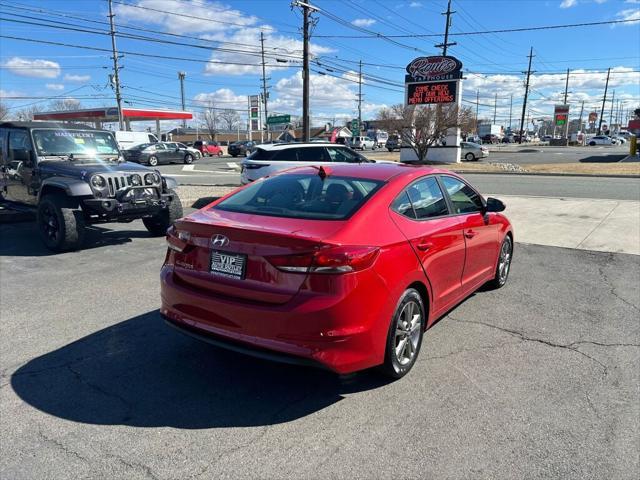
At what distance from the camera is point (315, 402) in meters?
3.32

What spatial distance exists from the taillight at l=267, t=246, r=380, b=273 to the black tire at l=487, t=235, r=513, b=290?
304cm

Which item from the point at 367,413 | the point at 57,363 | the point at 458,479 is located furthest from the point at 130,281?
the point at 458,479

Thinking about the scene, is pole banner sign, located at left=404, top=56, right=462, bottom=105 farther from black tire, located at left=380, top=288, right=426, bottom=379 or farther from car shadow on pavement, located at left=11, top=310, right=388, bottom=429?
car shadow on pavement, located at left=11, top=310, right=388, bottom=429

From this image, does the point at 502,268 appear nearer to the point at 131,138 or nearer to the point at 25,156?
the point at 25,156

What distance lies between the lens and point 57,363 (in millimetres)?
3811

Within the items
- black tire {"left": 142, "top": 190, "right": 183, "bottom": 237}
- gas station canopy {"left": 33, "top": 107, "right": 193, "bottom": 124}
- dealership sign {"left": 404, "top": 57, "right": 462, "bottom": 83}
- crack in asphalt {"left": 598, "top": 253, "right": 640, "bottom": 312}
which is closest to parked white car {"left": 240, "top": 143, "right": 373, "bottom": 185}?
black tire {"left": 142, "top": 190, "right": 183, "bottom": 237}

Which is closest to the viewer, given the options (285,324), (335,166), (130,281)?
(285,324)

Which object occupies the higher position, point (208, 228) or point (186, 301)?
point (208, 228)

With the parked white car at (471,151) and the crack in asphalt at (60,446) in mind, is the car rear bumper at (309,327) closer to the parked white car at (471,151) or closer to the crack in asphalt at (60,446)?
the crack in asphalt at (60,446)

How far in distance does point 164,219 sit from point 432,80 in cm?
2836

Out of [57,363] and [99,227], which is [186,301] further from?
[99,227]

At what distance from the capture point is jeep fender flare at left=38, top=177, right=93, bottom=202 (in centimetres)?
722

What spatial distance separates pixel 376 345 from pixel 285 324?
0.64 meters

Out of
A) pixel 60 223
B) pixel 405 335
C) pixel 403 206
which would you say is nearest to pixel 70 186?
pixel 60 223
